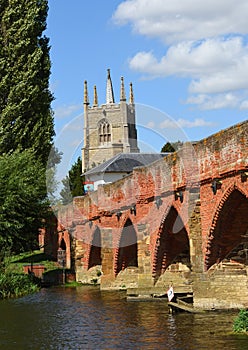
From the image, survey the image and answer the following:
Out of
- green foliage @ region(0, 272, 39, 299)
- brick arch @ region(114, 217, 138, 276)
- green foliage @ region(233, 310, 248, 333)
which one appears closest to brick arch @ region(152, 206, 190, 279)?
brick arch @ region(114, 217, 138, 276)

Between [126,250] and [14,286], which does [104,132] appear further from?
[14,286]

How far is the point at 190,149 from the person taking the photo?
18.9 meters

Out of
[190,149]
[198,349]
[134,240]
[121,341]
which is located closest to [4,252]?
[134,240]

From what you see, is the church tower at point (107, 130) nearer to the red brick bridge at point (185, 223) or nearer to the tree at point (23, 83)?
the tree at point (23, 83)

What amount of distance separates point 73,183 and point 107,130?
18.8m

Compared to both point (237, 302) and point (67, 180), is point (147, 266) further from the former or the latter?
point (67, 180)

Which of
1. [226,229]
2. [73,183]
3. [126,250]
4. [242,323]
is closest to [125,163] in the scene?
[73,183]

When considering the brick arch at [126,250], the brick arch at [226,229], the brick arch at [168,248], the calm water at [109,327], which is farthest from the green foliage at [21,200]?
the brick arch at [226,229]

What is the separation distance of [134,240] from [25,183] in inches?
207

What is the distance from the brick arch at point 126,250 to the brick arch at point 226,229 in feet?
30.6

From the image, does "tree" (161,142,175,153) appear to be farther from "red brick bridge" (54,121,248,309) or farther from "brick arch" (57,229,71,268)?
"red brick bridge" (54,121,248,309)

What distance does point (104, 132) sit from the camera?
90938 millimetres

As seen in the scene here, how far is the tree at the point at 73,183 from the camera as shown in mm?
70081

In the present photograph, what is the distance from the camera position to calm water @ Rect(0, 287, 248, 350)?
13.5 m
